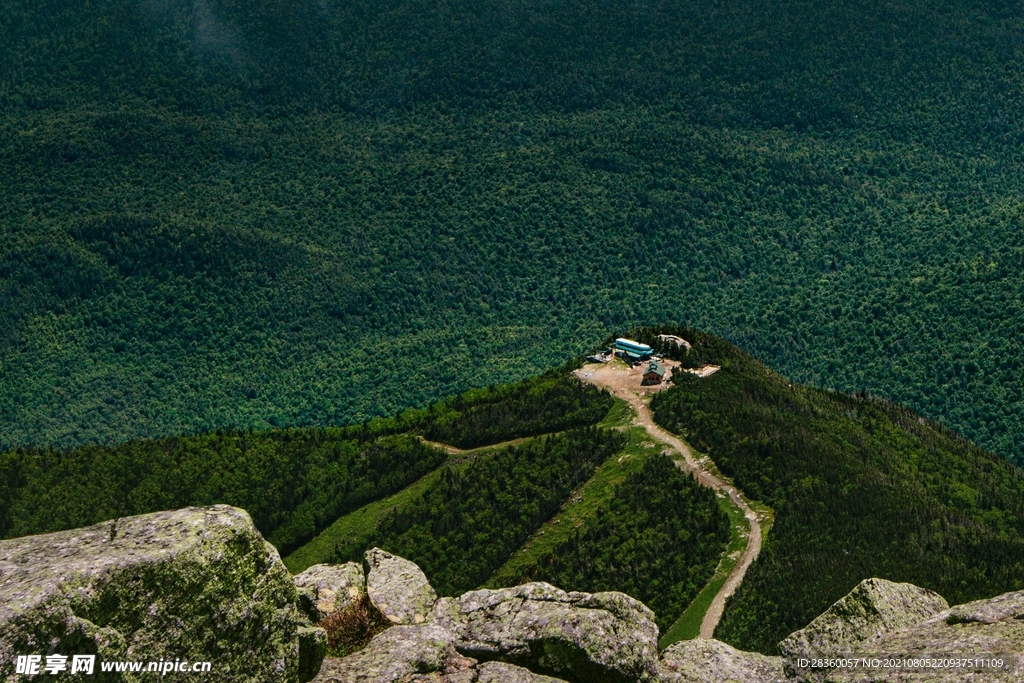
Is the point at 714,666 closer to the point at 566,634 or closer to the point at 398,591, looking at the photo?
the point at 566,634

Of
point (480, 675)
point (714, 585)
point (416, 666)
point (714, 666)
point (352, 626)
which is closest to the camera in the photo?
point (416, 666)

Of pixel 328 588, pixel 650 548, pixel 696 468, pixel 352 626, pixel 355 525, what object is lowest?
pixel 355 525

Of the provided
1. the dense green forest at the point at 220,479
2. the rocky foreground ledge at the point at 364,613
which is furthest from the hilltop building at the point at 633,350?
the rocky foreground ledge at the point at 364,613

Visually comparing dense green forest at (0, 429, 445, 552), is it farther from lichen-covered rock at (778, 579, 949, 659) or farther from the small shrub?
lichen-covered rock at (778, 579, 949, 659)

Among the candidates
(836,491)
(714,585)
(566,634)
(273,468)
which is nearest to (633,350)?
(273,468)

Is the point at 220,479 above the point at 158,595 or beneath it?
beneath

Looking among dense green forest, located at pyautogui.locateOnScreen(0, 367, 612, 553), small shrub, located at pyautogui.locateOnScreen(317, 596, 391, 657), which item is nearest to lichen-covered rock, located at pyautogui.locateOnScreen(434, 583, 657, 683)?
small shrub, located at pyautogui.locateOnScreen(317, 596, 391, 657)

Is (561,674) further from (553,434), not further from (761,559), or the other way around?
(553,434)
